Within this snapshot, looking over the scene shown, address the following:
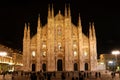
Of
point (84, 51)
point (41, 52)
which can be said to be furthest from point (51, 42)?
point (84, 51)

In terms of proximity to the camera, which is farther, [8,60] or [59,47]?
[8,60]

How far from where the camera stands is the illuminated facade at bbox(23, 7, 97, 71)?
71.8 m

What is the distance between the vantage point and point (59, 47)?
240 feet

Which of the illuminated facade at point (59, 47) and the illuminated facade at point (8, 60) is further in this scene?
the illuminated facade at point (8, 60)

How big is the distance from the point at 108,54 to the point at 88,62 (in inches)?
2206

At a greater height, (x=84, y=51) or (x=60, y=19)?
(x=60, y=19)

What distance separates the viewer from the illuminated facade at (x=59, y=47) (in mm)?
71750

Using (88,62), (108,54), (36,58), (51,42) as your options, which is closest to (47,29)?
(51,42)

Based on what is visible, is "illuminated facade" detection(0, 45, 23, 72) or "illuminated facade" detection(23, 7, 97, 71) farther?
"illuminated facade" detection(0, 45, 23, 72)

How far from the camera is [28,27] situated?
7481 cm

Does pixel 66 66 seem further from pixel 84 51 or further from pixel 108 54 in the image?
pixel 108 54

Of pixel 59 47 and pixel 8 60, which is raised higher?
pixel 59 47

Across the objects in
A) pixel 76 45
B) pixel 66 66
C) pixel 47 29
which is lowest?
pixel 66 66

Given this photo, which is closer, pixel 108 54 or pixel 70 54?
pixel 70 54
